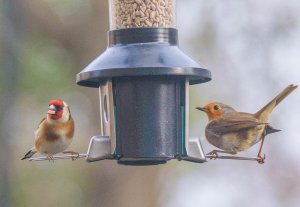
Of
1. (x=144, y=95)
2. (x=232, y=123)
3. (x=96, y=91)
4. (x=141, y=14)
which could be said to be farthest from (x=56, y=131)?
(x=96, y=91)

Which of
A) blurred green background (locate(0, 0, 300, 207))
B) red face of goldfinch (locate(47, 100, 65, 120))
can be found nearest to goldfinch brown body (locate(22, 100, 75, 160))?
red face of goldfinch (locate(47, 100, 65, 120))

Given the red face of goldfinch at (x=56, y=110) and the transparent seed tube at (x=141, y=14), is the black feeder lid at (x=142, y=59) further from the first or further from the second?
the red face of goldfinch at (x=56, y=110)

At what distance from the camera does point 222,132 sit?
27.3ft

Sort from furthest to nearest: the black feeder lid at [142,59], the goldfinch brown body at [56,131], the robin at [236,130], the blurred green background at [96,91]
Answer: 1. the blurred green background at [96,91]
2. the goldfinch brown body at [56,131]
3. the robin at [236,130]
4. the black feeder lid at [142,59]

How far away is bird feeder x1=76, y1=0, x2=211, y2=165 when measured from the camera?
6902mm

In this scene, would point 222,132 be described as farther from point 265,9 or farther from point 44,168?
point 44,168

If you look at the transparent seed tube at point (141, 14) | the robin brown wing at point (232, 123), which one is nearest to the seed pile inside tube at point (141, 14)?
the transparent seed tube at point (141, 14)

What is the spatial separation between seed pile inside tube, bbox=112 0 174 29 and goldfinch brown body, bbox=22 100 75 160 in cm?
160

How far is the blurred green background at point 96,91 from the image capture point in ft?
44.1

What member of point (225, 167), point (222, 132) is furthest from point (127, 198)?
point (222, 132)

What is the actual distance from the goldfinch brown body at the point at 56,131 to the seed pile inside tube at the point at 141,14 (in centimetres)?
160

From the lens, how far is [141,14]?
24.0 feet

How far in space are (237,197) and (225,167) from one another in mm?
534

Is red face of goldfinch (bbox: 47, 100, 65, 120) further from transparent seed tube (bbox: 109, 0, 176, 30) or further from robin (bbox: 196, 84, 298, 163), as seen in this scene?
transparent seed tube (bbox: 109, 0, 176, 30)
